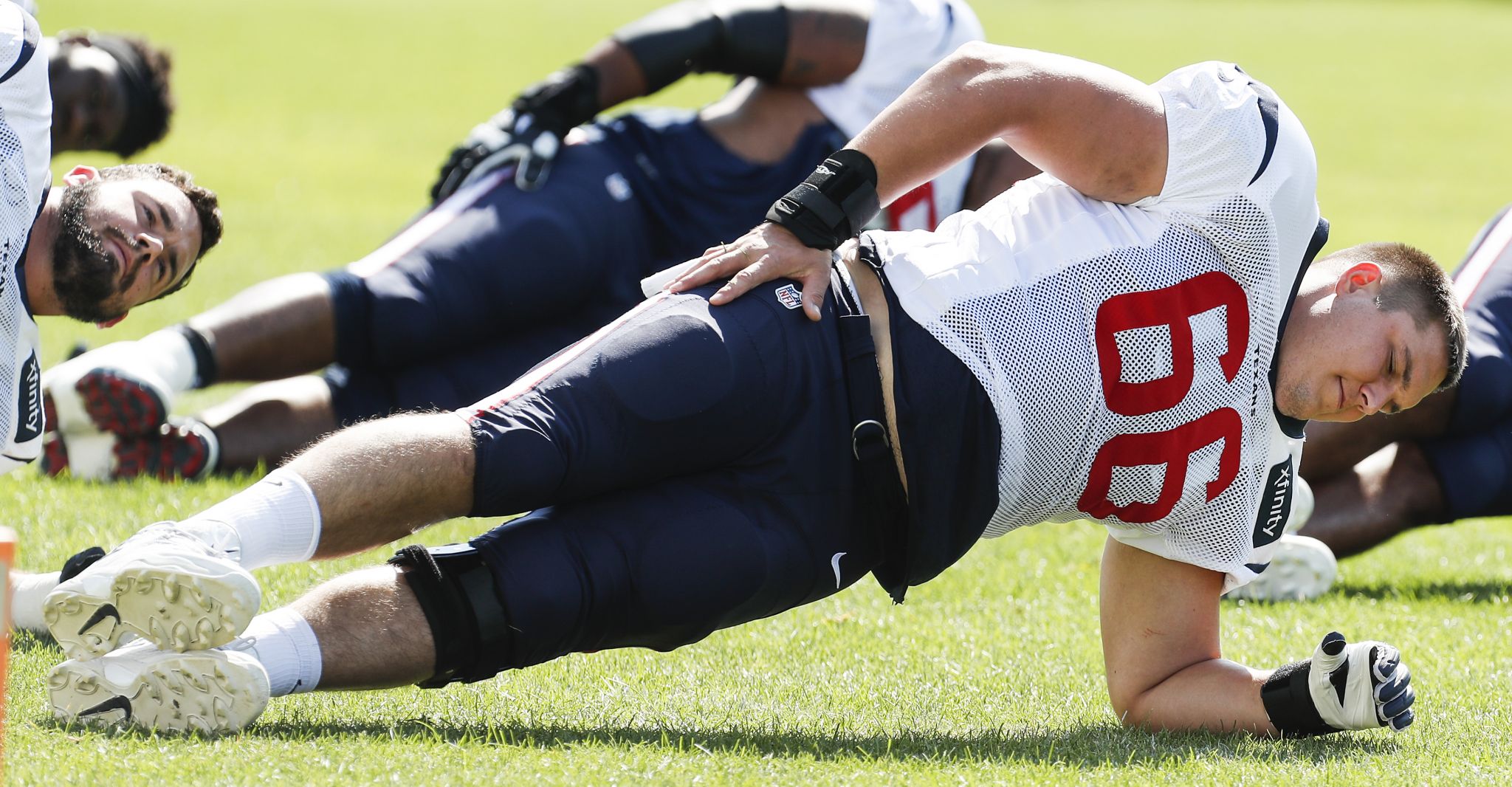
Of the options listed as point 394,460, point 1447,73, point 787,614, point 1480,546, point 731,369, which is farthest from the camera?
point 1447,73

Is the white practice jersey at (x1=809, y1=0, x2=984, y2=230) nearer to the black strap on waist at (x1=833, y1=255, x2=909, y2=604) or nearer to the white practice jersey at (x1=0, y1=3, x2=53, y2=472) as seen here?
the black strap on waist at (x1=833, y1=255, x2=909, y2=604)

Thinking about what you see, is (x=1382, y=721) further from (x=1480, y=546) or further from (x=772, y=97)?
(x=772, y=97)

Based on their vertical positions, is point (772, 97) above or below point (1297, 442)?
above

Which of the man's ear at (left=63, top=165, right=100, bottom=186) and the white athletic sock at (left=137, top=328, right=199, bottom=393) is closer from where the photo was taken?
the man's ear at (left=63, top=165, right=100, bottom=186)

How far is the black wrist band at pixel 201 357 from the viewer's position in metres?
4.63

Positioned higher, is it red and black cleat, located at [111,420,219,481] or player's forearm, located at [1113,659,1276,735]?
red and black cleat, located at [111,420,219,481]

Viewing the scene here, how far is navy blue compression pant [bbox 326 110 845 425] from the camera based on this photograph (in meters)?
4.82

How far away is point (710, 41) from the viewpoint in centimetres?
496

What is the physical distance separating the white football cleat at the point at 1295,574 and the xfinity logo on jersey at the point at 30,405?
285 cm

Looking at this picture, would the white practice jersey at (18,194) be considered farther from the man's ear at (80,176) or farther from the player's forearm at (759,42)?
the player's forearm at (759,42)

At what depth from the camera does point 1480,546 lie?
4.99 meters

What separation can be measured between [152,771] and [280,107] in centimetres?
1438

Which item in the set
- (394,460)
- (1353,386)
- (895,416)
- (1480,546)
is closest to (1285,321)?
(1353,386)

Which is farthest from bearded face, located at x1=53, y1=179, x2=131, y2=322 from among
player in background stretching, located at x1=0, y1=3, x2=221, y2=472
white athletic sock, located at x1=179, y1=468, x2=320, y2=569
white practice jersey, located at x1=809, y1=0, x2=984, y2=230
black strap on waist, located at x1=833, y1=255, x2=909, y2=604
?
white practice jersey, located at x1=809, y1=0, x2=984, y2=230
